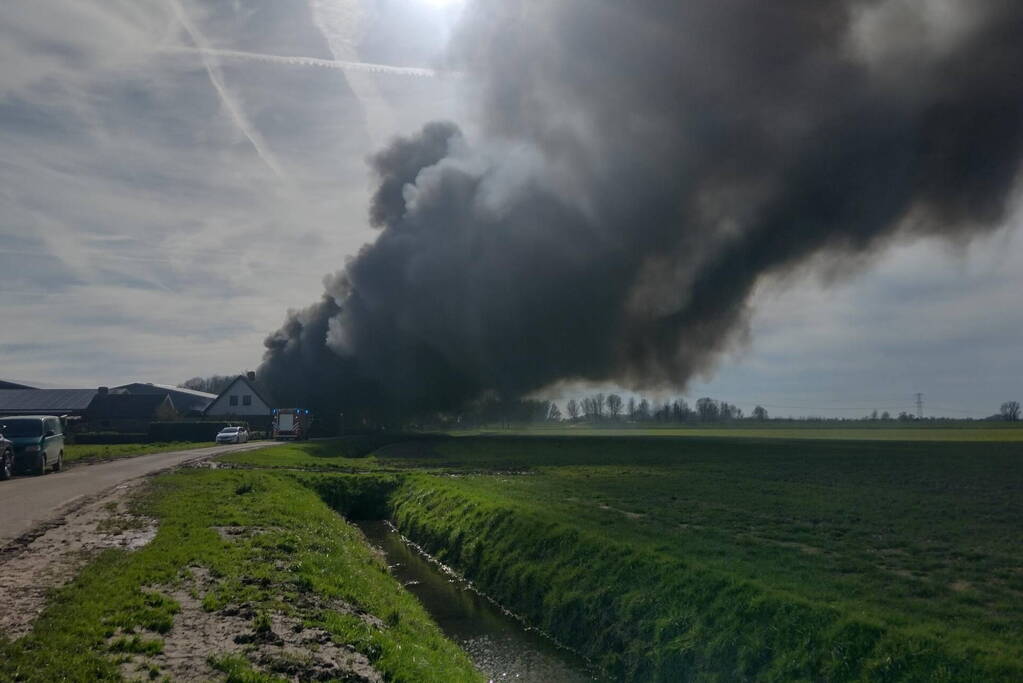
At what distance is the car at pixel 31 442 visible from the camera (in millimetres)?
33625

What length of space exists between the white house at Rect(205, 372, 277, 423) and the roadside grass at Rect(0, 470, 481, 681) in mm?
78674

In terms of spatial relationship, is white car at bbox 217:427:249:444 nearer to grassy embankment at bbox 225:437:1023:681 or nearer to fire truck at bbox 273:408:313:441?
fire truck at bbox 273:408:313:441

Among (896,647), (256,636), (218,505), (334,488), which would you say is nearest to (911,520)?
(896,647)

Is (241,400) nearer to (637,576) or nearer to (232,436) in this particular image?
(232,436)

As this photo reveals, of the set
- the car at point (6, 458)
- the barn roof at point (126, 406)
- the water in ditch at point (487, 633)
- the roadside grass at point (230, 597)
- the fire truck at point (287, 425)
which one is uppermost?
the barn roof at point (126, 406)

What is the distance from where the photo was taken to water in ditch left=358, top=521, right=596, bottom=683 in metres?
14.7

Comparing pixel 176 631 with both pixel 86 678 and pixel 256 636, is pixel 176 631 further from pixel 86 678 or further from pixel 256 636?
pixel 86 678

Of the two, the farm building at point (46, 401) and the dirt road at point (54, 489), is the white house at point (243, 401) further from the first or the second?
the dirt road at point (54, 489)

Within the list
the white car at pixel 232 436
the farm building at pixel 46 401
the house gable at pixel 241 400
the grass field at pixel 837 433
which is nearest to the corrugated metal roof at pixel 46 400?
the farm building at pixel 46 401

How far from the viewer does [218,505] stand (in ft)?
75.8

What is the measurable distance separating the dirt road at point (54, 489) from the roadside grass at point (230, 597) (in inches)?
109

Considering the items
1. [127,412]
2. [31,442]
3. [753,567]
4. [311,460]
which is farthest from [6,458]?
[127,412]

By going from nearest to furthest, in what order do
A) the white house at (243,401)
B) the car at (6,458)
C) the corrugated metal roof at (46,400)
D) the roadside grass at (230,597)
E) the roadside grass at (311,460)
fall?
the roadside grass at (230,597) < the car at (6,458) < the roadside grass at (311,460) < the corrugated metal roof at (46,400) < the white house at (243,401)

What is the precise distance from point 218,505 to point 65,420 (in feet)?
188
